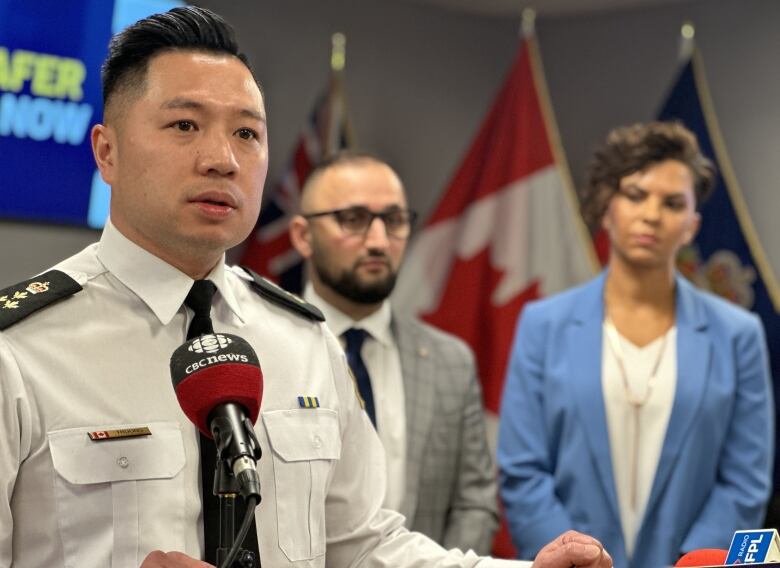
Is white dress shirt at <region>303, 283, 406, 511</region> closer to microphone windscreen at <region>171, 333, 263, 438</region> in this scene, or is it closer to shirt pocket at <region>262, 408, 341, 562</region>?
shirt pocket at <region>262, 408, 341, 562</region>

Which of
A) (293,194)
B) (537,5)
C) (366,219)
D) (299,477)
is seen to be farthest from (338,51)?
(299,477)

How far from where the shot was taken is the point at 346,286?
291 centimetres

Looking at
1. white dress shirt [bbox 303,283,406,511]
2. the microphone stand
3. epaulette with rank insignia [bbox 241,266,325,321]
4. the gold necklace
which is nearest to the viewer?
the microphone stand

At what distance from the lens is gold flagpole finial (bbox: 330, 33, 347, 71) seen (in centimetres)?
456

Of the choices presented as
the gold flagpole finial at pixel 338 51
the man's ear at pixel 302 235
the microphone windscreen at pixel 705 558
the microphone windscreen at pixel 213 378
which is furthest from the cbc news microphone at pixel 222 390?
the gold flagpole finial at pixel 338 51

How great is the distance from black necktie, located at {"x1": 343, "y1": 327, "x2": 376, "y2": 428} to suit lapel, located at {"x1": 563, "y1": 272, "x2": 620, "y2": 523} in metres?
0.52

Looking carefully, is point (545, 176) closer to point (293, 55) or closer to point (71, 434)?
point (293, 55)

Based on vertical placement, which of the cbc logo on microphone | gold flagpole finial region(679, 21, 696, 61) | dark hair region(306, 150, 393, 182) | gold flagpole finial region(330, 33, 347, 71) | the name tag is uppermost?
gold flagpole finial region(679, 21, 696, 61)

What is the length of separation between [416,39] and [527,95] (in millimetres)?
589

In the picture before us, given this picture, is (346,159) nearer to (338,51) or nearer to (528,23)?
(338,51)

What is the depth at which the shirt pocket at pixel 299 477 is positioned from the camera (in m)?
1.62

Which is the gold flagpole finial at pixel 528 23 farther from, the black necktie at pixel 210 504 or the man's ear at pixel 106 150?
the black necktie at pixel 210 504

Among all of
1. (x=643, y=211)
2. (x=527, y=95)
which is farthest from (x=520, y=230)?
(x=643, y=211)

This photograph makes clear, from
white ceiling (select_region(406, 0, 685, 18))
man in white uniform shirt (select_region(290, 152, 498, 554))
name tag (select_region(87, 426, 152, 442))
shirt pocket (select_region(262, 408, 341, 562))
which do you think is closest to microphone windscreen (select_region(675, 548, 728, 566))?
shirt pocket (select_region(262, 408, 341, 562))
